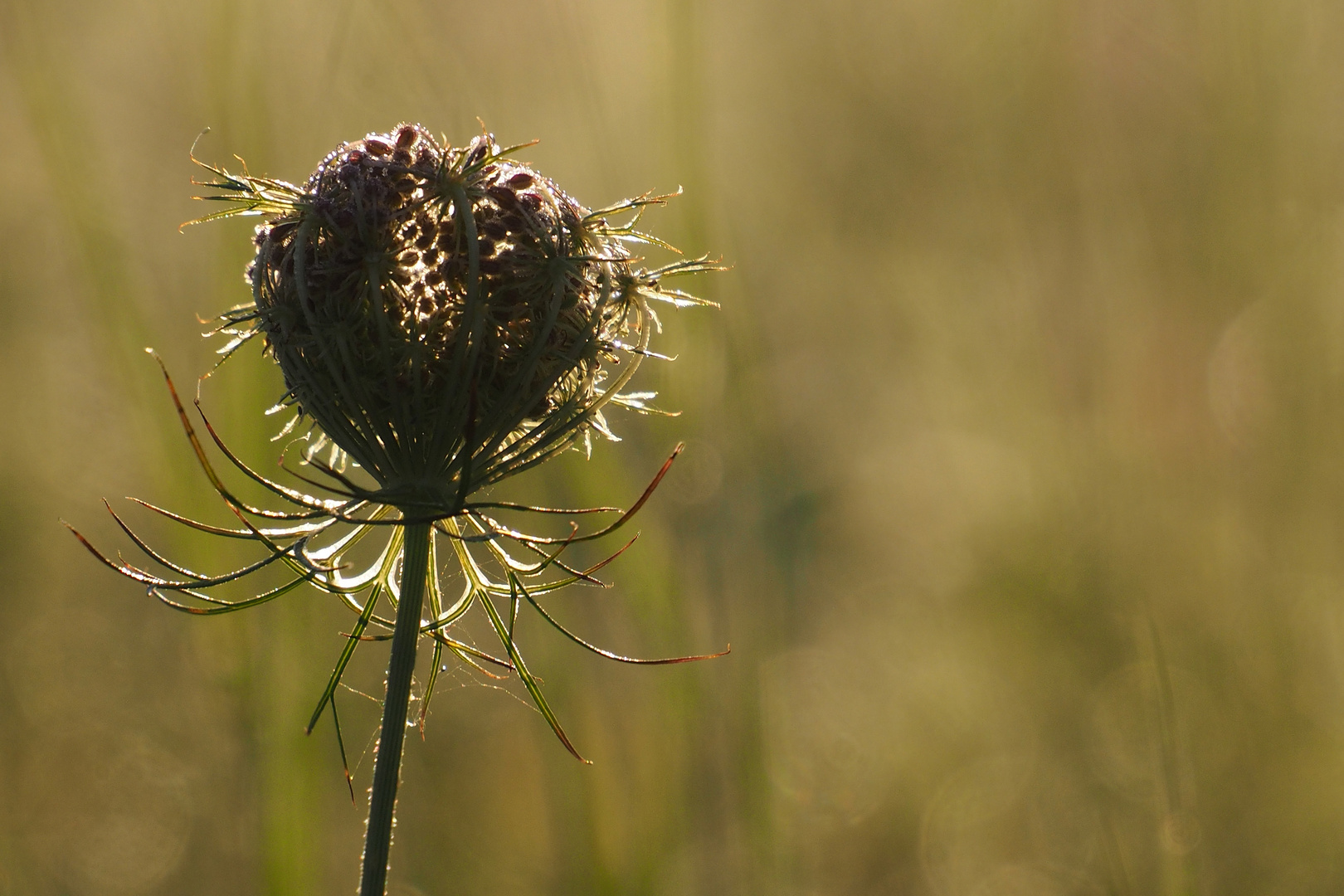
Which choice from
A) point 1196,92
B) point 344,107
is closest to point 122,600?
point 344,107

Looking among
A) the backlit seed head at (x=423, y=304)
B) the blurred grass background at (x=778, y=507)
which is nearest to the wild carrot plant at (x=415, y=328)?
the backlit seed head at (x=423, y=304)

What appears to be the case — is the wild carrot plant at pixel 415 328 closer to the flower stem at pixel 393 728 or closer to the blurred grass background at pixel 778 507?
the flower stem at pixel 393 728

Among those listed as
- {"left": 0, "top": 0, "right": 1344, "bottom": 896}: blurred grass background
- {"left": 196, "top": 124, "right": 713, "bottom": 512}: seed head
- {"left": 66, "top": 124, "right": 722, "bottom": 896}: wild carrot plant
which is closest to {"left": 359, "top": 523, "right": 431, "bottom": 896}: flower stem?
{"left": 66, "top": 124, "right": 722, "bottom": 896}: wild carrot plant

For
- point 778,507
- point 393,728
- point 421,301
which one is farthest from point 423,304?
point 778,507

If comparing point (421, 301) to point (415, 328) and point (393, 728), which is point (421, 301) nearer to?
point (415, 328)

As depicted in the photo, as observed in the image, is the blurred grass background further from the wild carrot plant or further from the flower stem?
the flower stem
